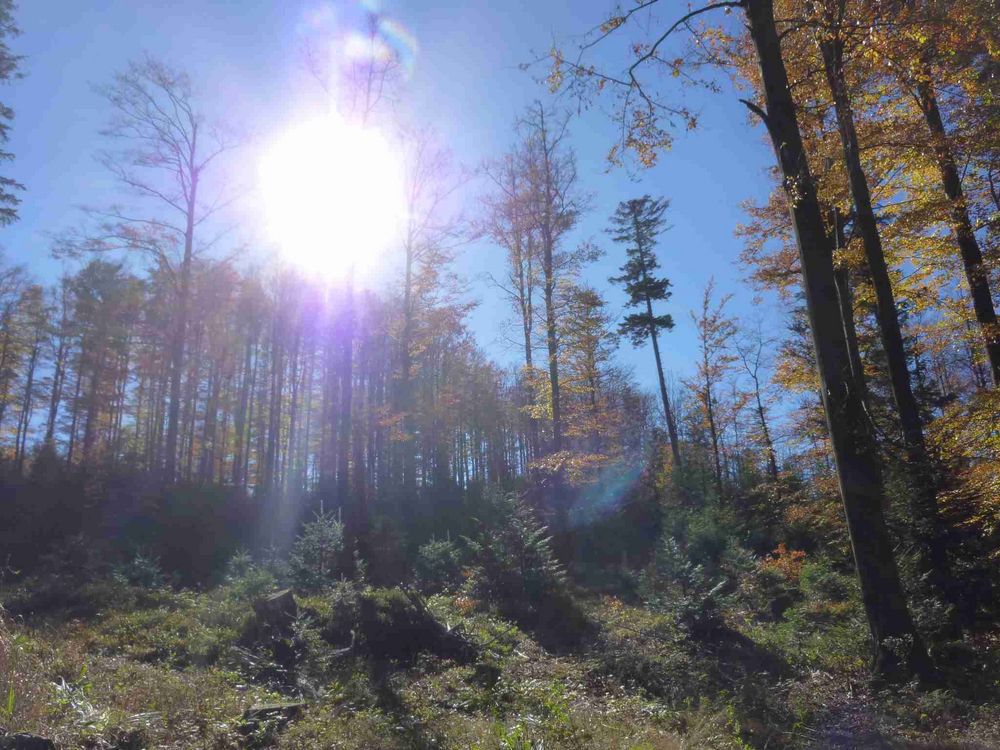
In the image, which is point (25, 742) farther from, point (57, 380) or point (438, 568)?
point (57, 380)

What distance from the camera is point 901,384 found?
11195 millimetres

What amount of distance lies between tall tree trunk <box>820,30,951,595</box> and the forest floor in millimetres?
1411

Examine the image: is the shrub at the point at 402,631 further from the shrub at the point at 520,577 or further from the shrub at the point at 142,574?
the shrub at the point at 142,574

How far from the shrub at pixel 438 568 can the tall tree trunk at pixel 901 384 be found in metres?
9.18

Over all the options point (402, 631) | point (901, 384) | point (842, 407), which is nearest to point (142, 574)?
point (402, 631)

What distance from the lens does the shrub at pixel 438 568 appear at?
15094 millimetres

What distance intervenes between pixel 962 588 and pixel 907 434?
8.14 feet

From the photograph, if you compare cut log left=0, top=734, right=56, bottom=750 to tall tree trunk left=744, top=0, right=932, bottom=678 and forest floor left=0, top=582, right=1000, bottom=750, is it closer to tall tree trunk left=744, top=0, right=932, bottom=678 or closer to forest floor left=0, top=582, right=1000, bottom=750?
forest floor left=0, top=582, right=1000, bottom=750

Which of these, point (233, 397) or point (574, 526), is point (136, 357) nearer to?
point (233, 397)

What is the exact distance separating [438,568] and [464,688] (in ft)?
27.4

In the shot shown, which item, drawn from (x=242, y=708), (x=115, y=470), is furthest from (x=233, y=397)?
(x=242, y=708)

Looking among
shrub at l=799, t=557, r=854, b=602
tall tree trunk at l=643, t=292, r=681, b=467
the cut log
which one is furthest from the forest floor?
tall tree trunk at l=643, t=292, r=681, b=467

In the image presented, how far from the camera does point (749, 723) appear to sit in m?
6.68

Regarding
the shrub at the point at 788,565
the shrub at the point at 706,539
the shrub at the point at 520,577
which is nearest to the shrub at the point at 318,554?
the shrub at the point at 520,577
